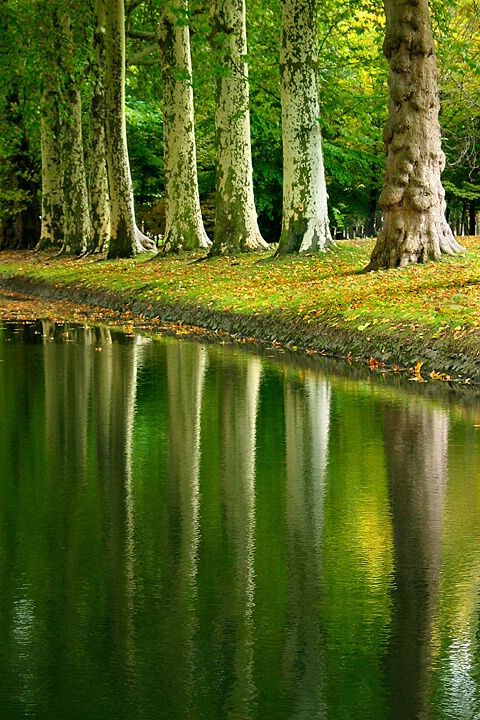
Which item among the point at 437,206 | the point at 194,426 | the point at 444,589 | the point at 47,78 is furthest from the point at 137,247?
the point at 444,589

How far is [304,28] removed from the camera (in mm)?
29156

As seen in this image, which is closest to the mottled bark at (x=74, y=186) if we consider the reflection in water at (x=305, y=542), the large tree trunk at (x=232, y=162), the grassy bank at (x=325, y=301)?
the grassy bank at (x=325, y=301)

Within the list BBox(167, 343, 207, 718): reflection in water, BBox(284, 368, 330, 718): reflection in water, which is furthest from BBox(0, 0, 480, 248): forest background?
BBox(284, 368, 330, 718): reflection in water

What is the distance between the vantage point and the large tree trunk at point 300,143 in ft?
94.0

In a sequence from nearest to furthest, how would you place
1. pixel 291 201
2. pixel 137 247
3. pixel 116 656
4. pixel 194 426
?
pixel 116 656, pixel 194 426, pixel 291 201, pixel 137 247

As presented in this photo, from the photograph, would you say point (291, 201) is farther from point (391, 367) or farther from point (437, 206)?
point (391, 367)

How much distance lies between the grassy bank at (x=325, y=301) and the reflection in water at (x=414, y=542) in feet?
11.4

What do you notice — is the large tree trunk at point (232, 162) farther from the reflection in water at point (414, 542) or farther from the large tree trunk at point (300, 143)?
the reflection in water at point (414, 542)

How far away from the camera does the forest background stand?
40.9 meters

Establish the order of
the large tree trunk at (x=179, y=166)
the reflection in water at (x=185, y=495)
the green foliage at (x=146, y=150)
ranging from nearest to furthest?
the reflection in water at (x=185, y=495), the large tree trunk at (x=179, y=166), the green foliage at (x=146, y=150)

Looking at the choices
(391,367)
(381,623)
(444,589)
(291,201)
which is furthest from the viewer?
(291,201)

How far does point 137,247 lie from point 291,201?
12.1m

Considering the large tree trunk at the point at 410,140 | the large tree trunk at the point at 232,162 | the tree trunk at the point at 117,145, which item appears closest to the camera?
the large tree trunk at the point at 410,140

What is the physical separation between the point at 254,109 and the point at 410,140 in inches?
562
